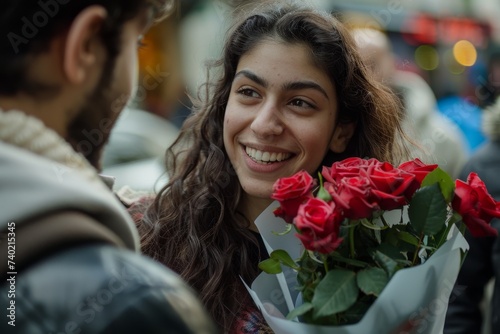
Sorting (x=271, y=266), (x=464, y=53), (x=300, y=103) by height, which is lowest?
(x=464, y=53)

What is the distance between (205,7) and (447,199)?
9564 millimetres

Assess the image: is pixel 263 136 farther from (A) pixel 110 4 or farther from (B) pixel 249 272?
(A) pixel 110 4

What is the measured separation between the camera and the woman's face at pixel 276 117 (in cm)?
252

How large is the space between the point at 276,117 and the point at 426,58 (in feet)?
38.3

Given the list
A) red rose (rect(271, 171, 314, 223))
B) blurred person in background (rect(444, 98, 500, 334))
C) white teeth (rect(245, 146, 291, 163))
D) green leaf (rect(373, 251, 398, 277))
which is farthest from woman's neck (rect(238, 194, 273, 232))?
blurred person in background (rect(444, 98, 500, 334))

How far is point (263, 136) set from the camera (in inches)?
98.6

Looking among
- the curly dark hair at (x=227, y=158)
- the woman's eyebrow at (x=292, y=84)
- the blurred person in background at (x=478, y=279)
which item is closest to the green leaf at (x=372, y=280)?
the curly dark hair at (x=227, y=158)

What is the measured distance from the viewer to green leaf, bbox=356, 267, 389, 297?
5.89 ft

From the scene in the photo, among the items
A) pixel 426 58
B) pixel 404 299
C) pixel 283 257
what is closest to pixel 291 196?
pixel 283 257

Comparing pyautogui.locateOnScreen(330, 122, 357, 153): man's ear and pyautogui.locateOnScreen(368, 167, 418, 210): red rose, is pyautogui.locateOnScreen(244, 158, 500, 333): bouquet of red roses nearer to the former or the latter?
pyautogui.locateOnScreen(368, 167, 418, 210): red rose

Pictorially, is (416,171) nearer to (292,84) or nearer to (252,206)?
(292,84)

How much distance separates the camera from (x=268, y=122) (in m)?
2.49

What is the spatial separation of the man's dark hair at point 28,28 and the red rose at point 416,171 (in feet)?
3.24

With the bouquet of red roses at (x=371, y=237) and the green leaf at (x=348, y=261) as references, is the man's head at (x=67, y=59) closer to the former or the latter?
the bouquet of red roses at (x=371, y=237)
